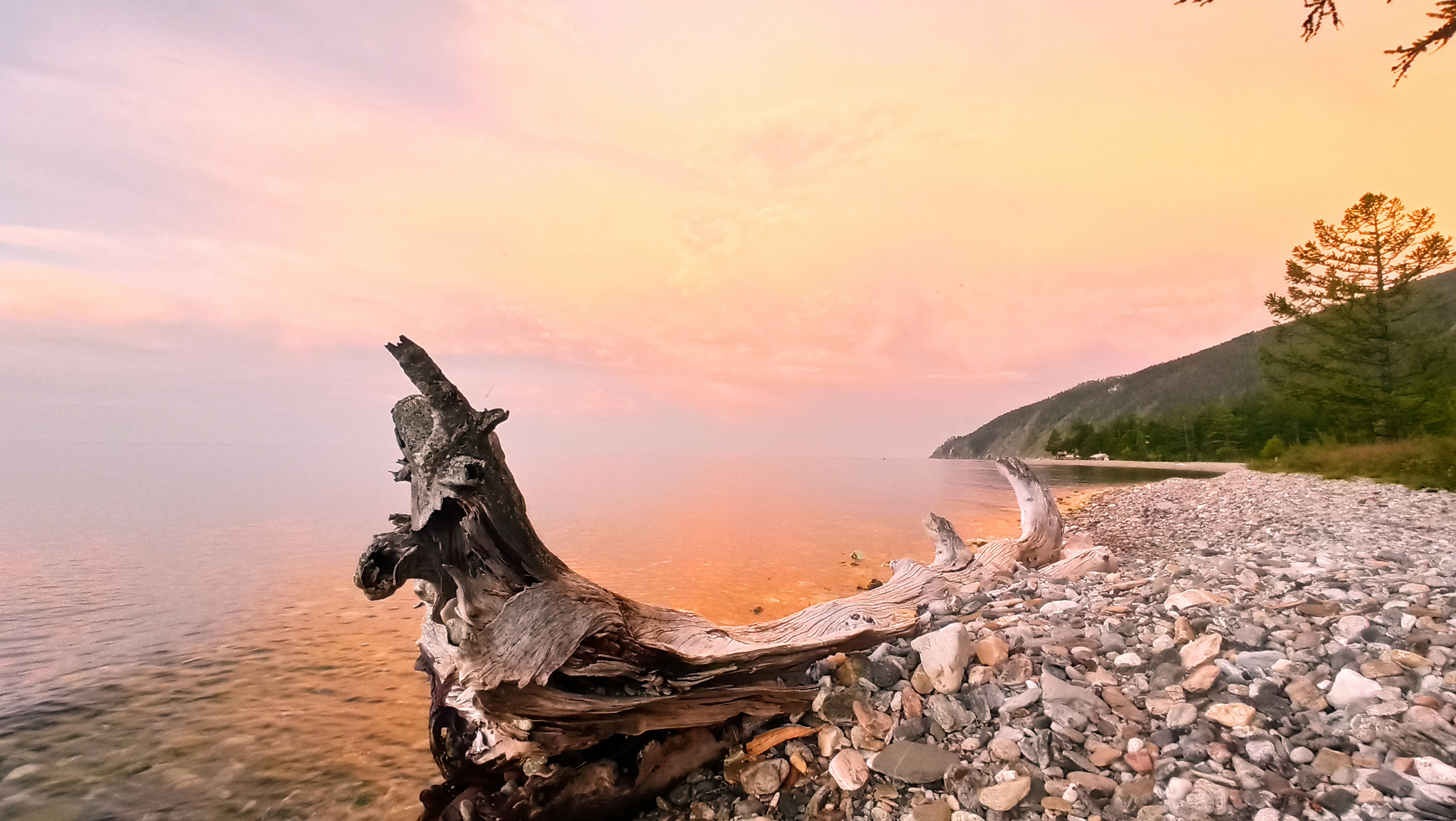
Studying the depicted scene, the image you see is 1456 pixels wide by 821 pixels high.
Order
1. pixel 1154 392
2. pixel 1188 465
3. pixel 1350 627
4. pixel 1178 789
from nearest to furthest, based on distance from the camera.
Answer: pixel 1178 789, pixel 1350 627, pixel 1188 465, pixel 1154 392

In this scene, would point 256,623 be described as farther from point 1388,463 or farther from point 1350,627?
point 1388,463

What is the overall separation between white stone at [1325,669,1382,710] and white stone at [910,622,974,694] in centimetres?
190

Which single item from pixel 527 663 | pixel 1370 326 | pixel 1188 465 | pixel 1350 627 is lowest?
pixel 1188 465

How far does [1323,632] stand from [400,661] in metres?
8.90

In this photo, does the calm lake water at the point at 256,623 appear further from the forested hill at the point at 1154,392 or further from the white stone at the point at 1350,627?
the forested hill at the point at 1154,392

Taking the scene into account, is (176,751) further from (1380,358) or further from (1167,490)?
(1380,358)

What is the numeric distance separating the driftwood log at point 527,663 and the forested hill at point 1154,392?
9991 centimetres

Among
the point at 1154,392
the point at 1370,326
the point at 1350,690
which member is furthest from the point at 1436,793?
the point at 1154,392

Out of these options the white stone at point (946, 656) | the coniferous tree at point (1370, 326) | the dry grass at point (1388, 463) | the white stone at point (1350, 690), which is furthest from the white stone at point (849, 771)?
the coniferous tree at point (1370, 326)

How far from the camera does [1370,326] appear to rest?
28.5 meters

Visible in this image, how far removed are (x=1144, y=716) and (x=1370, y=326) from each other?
37295 millimetres

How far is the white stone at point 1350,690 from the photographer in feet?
10.9

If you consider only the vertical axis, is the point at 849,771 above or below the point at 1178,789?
below

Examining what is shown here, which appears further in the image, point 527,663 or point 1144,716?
point 1144,716
